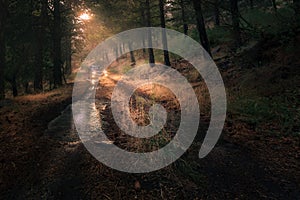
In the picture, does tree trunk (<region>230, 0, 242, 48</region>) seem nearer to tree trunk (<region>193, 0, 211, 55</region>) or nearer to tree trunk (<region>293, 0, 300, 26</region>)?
tree trunk (<region>193, 0, 211, 55</region>)

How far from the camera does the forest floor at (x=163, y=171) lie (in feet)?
13.5

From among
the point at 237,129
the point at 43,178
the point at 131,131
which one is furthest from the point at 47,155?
the point at 237,129

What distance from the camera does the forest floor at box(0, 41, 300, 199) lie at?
4.12 metres

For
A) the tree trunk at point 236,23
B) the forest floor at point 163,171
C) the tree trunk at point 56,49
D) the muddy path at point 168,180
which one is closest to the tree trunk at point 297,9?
the tree trunk at point 236,23

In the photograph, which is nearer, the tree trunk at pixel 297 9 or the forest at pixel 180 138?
the forest at pixel 180 138

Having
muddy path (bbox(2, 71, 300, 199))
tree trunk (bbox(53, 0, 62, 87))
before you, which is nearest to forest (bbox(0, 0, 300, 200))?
muddy path (bbox(2, 71, 300, 199))

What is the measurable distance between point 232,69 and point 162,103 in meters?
4.59

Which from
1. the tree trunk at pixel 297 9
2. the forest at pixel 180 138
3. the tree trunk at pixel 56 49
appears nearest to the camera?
the forest at pixel 180 138

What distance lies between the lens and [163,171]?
469cm

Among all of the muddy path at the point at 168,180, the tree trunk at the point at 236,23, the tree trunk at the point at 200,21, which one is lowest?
the muddy path at the point at 168,180

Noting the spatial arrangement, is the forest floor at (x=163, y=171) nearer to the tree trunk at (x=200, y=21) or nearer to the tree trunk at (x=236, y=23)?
the tree trunk at (x=236, y=23)

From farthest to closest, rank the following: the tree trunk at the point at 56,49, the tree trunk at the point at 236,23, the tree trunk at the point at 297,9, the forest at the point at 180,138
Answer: the tree trunk at the point at 56,49 → the tree trunk at the point at 297,9 → the tree trunk at the point at 236,23 → the forest at the point at 180,138

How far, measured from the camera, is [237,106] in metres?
8.48

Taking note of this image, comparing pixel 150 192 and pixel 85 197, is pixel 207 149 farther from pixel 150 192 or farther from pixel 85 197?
pixel 85 197
